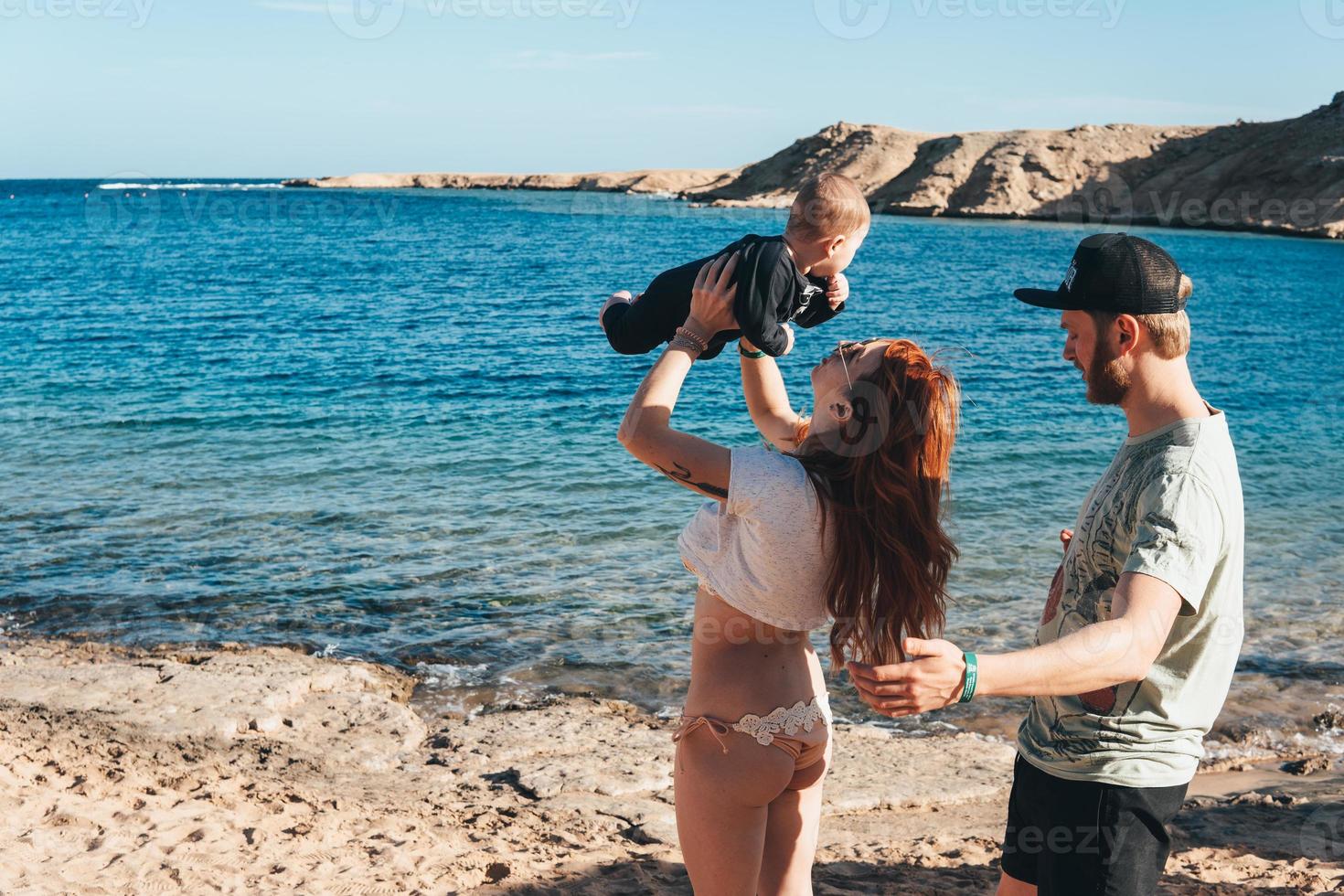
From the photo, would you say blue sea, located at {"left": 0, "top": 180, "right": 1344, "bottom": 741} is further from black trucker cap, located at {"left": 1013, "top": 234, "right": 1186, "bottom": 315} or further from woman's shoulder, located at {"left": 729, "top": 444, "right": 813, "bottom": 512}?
woman's shoulder, located at {"left": 729, "top": 444, "right": 813, "bottom": 512}

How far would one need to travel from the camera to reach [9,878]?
14.7 ft

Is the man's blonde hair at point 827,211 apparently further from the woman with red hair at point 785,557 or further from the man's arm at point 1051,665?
the man's arm at point 1051,665

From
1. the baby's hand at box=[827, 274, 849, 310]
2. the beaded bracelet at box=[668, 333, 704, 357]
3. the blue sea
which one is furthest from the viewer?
the blue sea

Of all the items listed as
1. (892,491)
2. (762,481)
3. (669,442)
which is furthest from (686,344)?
(892,491)

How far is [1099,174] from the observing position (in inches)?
3728

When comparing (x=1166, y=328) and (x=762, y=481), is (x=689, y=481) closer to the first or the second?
(x=762, y=481)

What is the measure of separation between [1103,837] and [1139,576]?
787mm

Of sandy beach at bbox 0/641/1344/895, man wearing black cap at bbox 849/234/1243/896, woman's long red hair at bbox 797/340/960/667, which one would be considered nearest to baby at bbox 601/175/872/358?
woman's long red hair at bbox 797/340/960/667

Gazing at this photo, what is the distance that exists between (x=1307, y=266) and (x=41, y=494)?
5445 centimetres

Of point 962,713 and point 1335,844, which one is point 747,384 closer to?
point 1335,844

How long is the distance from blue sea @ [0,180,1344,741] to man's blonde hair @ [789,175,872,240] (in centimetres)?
81

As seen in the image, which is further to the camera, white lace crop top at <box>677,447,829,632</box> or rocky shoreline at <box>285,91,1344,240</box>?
rocky shoreline at <box>285,91,1344,240</box>

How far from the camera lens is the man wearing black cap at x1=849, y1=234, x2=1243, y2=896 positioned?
2.68 meters

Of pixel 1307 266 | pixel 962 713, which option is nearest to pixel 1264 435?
pixel 962 713
